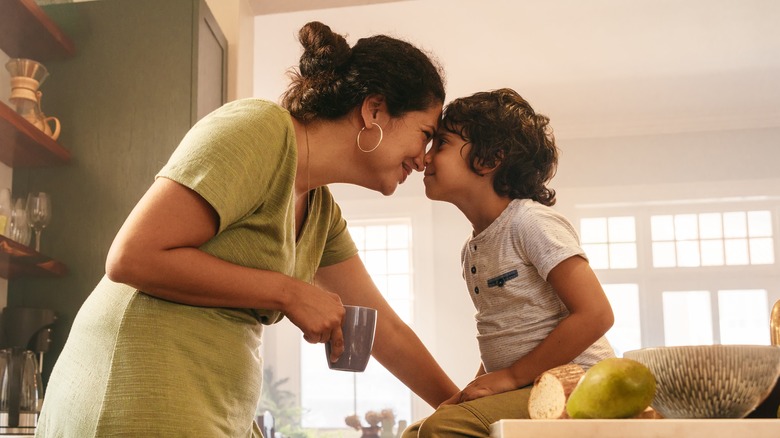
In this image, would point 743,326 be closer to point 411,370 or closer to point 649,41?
point 649,41

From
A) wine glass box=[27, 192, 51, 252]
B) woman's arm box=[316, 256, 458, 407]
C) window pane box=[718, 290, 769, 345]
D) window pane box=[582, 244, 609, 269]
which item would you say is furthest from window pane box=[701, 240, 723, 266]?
wine glass box=[27, 192, 51, 252]

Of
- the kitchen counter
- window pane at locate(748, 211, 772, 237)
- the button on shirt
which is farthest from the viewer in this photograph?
window pane at locate(748, 211, 772, 237)

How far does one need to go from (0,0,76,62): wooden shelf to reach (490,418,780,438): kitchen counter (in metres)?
2.10

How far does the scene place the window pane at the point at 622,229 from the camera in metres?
6.18

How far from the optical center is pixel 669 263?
6082mm

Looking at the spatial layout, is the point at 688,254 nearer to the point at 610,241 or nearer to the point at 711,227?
the point at 711,227

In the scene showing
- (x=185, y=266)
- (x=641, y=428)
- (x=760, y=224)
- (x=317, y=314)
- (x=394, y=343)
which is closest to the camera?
(x=641, y=428)

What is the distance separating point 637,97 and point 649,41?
929 millimetres

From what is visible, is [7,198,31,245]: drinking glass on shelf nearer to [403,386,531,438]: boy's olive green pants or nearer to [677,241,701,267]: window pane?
[403,386,531,438]: boy's olive green pants

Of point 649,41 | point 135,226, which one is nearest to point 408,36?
point 649,41

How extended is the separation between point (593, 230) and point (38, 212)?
4.60 metres

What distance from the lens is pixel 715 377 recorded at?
0.78 m

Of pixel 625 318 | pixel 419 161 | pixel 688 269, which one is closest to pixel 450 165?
pixel 419 161

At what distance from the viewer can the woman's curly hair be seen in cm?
145
